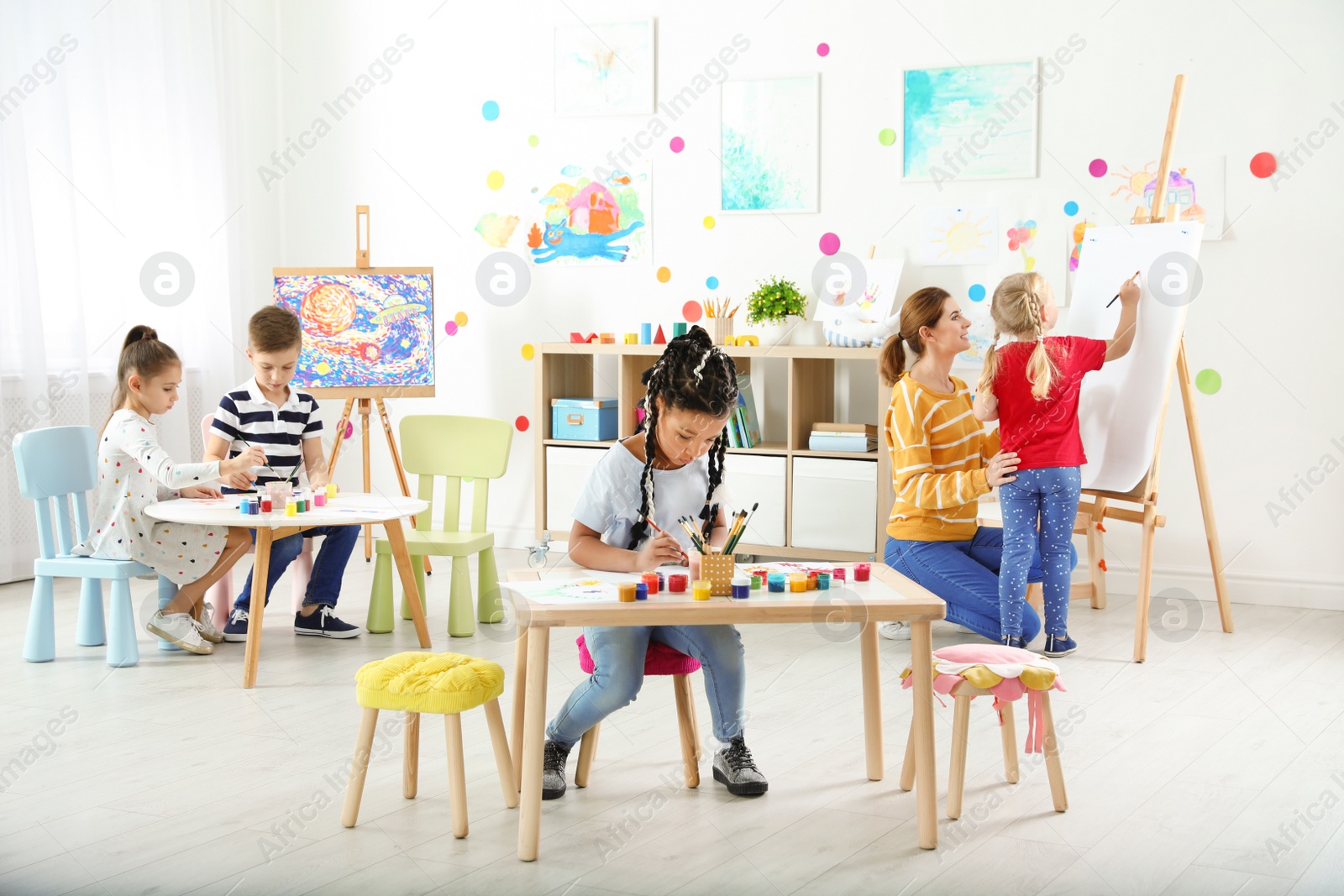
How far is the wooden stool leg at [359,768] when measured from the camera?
7.87ft

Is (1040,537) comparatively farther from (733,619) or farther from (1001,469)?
(733,619)

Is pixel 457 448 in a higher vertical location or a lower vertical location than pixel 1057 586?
higher

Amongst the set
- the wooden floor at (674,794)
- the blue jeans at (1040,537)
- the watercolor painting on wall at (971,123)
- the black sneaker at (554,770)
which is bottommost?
the wooden floor at (674,794)

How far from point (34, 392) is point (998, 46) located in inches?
156

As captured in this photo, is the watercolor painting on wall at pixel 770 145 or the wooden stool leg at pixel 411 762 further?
the watercolor painting on wall at pixel 770 145

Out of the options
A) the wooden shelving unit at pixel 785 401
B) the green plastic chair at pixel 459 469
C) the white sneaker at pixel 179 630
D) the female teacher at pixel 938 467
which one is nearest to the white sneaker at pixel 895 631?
the female teacher at pixel 938 467

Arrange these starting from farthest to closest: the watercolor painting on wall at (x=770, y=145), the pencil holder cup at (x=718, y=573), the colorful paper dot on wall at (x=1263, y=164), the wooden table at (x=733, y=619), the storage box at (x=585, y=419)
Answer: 1. the storage box at (x=585, y=419)
2. the watercolor painting on wall at (x=770, y=145)
3. the colorful paper dot on wall at (x=1263, y=164)
4. the pencil holder cup at (x=718, y=573)
5. the wooden table at (x=733, y=619)

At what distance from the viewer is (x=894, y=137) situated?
5008 millimetres

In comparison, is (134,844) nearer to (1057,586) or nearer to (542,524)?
(1057,586)

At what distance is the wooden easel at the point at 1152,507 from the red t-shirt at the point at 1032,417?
424 millimetres

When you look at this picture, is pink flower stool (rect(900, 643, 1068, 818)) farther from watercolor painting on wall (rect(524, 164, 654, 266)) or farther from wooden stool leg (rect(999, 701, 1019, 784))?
watercolor painting on wall (rect(524, 164, 654, 266))

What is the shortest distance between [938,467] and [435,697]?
1.90 meters

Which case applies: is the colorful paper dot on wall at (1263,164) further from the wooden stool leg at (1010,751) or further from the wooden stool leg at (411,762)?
the wooden stool leg at (411,762)

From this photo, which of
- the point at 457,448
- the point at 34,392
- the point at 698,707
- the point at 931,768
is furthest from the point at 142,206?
the point at 931,768
